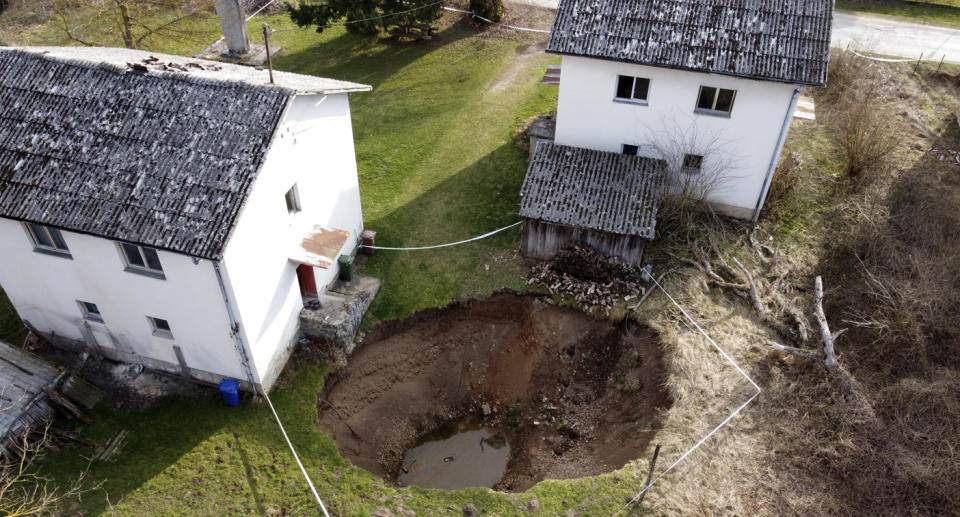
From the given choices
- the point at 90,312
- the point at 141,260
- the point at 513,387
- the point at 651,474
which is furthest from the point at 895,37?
the point at 90,312

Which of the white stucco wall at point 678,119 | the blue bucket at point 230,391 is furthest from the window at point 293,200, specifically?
the white stucco wall at point 678,119

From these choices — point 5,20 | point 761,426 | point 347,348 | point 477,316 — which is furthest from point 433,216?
point 5,20

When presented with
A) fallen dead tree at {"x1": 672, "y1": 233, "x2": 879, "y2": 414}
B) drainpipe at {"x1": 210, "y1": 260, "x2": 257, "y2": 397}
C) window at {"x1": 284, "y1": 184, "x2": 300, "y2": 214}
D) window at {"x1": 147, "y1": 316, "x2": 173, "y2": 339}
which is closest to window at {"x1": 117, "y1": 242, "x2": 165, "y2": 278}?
window at {"x1": 147, "y1": 316, "x2": 173, "y2": 339}

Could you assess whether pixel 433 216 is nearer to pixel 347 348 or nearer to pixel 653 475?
pixel 347 348

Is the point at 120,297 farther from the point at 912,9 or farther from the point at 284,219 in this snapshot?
the point at 912,9

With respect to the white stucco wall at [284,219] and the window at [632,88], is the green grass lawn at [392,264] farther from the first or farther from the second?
the window at [632,88]

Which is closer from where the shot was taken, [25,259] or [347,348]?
[25,259]
